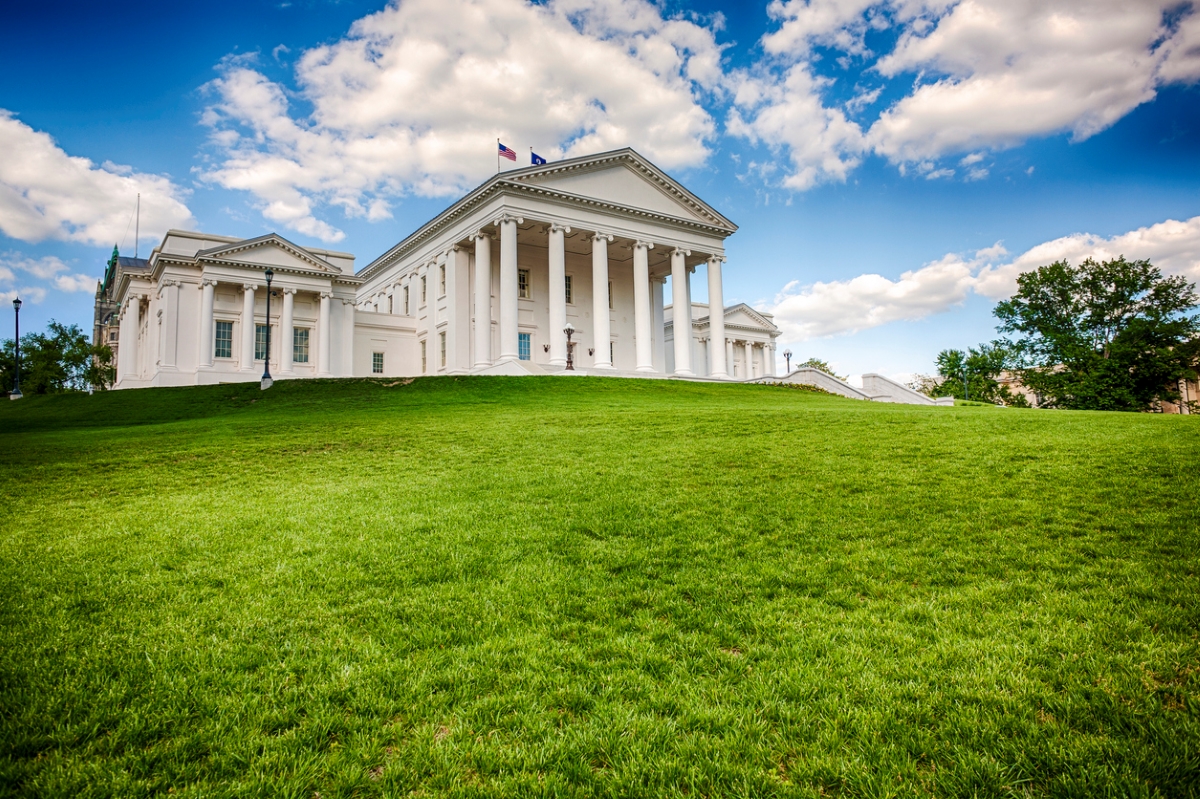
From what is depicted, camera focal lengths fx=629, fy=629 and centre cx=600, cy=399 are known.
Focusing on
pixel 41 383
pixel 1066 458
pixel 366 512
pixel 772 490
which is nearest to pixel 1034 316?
pixel 1066 458

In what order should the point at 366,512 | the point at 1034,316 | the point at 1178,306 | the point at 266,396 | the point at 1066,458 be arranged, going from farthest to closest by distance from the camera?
the point at 1034,316 → the point at 1178,306 → the point at 266,396 → the point at 1066,458 → the point at 366,512

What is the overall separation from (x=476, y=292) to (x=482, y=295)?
1.95 ft

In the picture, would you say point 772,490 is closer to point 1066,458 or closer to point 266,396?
point 1066,458

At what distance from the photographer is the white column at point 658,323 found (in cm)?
5138

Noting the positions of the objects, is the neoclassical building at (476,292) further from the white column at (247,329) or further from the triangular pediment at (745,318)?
the triangular pediment at (745,318)

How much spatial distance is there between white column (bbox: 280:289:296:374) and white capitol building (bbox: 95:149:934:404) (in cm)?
8

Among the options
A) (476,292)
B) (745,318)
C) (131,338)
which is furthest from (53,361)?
(745,318)

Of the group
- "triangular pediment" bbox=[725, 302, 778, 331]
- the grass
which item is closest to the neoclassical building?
"triangular pediment" bbox=[725, 302, 778, 331]

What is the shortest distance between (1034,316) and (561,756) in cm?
7023

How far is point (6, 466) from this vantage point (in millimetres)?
12797

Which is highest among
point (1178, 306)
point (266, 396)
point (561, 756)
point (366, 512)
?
point (1178, 306)

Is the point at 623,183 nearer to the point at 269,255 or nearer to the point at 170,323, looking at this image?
the point at 269,255

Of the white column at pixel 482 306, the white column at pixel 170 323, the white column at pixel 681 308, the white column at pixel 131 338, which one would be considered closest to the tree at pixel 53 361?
the white column at pixel 131 338

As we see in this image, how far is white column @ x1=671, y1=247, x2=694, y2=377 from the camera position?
47.8 m
